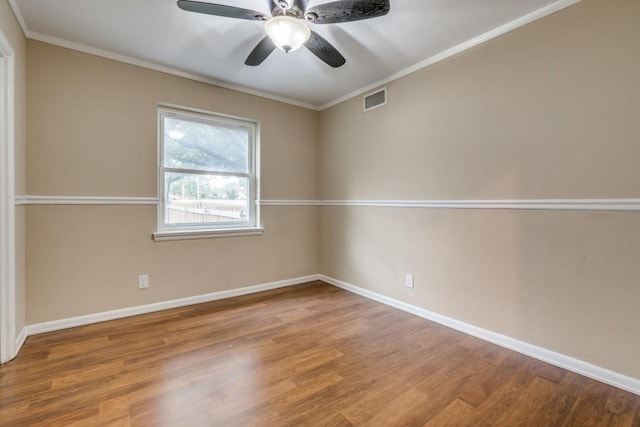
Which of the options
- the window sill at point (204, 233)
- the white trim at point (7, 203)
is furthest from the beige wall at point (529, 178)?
the white trim at point (7, 203)

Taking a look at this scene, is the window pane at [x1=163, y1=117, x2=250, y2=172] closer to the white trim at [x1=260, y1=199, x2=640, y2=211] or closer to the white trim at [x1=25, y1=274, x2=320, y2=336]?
the white trim at [x1=260, y1=199, x2=640, y2=211]

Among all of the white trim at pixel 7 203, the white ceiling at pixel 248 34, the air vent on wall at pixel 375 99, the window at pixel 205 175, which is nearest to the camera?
the white trim at pixel 7 203

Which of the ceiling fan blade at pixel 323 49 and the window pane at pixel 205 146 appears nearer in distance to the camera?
the ceiling fan blade at pixel 323 49

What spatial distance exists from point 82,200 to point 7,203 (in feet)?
2.04

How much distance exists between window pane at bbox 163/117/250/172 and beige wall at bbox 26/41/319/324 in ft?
0.59

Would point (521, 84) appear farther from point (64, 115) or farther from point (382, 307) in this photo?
point (64, 115)

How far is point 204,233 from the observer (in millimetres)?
3133

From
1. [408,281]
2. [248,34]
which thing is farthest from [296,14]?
[408,281]

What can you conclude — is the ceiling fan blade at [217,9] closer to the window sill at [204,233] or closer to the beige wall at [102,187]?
the beige wall at [102,187]

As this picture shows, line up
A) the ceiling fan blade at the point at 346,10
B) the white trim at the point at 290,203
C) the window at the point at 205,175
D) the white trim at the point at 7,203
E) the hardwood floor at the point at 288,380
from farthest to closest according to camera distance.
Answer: the white trim at the point at 290,203 → the window at the point at 205,175 → the white trim at the point at 7,203 → the ceiling fan blade at the point at 346,10 → the hardwood floor at the point at 288,380

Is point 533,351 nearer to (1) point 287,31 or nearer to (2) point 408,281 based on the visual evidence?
(2) point 408,281

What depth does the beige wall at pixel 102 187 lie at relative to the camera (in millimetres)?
2371

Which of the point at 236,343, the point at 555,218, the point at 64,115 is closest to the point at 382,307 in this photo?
the point at 236,343

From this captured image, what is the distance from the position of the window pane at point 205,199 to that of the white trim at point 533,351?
2.01 metres
